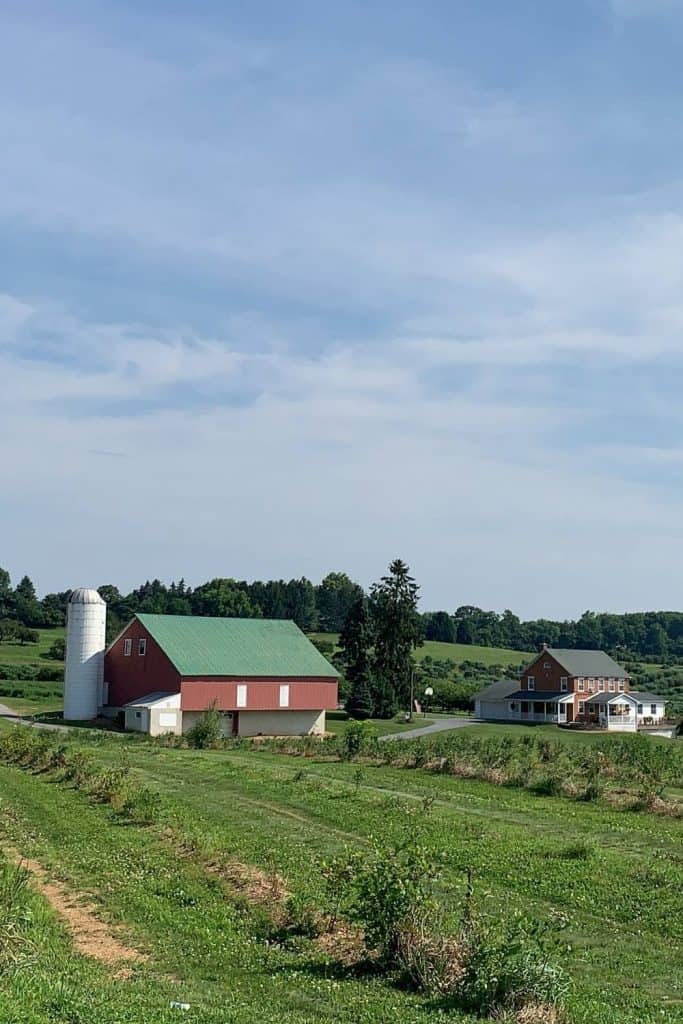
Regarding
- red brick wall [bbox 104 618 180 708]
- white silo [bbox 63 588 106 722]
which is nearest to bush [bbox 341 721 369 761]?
red brick wall [bbox 104 618 180 708]

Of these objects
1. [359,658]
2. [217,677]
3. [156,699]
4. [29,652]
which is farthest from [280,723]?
[29,652]

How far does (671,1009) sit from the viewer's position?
34.5ft

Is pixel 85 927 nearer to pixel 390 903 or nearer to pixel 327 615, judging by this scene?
pixel 390 903

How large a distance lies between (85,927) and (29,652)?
10508 centimetres

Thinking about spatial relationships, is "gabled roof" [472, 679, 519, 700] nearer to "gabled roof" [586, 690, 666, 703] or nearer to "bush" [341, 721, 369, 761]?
"gabled roof" [586, 690, 666, 703]

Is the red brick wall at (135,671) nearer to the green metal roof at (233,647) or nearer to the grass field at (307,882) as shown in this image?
the green metal roof at (233,647)

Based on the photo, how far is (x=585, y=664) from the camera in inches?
3686

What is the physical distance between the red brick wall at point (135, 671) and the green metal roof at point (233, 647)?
57cm

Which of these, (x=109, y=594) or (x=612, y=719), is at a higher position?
(x=109, y=594)

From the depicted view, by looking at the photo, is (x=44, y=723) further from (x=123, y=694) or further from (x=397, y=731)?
(x=397, y=731)

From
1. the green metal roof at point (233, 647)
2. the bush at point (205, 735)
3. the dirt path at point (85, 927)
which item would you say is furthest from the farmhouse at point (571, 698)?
the dirt path at point (85, 927)

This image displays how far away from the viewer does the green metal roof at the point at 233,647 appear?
57.7 metres

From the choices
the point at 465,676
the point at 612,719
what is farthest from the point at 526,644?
the point at 612,719

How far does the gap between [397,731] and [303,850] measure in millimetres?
49576
